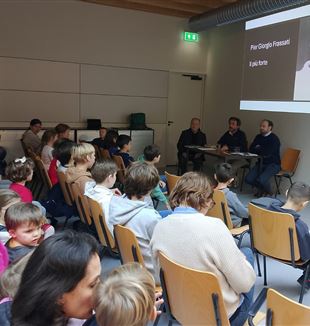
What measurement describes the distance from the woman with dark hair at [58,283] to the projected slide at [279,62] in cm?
463

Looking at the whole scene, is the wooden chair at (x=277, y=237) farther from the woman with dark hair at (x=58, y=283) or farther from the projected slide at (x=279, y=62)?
the projected slide at (x=279, y=62)

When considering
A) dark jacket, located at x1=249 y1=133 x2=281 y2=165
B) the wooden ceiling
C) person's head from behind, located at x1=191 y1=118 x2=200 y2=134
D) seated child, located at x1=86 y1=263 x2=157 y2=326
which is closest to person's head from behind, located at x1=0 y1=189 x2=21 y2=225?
seated child, located at x1=86 y1=263 x2=157 y2=326

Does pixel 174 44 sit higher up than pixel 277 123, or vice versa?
pixel 174 44

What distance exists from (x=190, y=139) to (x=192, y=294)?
608cm

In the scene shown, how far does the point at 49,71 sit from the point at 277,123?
14.7 ft

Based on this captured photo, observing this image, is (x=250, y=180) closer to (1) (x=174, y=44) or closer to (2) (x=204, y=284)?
(1) (x=174, y=44)

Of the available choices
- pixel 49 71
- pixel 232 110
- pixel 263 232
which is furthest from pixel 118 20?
pixel 263 232

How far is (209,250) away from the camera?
63.1 inches

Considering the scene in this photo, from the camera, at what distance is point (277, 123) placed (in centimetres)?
673

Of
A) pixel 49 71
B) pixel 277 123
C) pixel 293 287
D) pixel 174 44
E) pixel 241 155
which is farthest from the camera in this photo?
pixel 174 44

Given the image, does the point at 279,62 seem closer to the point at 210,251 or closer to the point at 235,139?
the point at 235,139

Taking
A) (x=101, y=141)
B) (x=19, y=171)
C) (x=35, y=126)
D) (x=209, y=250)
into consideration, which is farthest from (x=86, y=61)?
(x=209, y=250)

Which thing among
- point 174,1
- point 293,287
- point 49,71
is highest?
point 174,1

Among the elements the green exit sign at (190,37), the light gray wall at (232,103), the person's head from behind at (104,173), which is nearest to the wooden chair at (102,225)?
the person's head from behind at (104,173)
